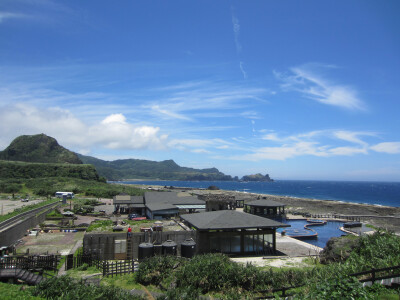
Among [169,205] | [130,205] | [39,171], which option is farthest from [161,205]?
[39,171]

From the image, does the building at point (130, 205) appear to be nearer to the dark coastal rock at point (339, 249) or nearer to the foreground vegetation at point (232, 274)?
the foreground vegetation at point (232, 274)

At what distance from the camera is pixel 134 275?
17656 millimetres

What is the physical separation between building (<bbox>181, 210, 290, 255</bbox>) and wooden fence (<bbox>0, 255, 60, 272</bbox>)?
10.7 metres

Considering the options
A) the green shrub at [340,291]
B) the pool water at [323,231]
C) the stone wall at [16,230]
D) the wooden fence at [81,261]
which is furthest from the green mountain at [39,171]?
the green shrub at [340,291]

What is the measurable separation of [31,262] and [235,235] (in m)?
15.4

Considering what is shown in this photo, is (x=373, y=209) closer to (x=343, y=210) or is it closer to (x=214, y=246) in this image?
(x=343, y=210)

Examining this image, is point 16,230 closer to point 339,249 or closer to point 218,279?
point 218,279

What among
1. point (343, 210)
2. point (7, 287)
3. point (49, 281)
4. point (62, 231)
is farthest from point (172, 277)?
point (343, 210)

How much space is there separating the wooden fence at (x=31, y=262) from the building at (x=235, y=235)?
10747 mm

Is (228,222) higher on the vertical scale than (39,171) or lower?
lower

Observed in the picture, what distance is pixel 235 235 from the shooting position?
25.4 m

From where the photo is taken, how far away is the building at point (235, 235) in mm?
24719

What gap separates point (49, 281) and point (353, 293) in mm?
11572

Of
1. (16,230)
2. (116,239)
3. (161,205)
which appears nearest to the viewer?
(116,239)
